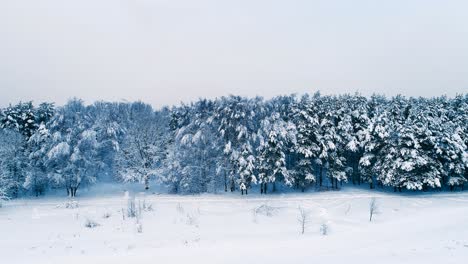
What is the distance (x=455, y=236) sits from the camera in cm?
2284

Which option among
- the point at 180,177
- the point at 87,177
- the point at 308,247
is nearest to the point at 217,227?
the point at 308,247

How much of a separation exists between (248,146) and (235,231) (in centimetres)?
1894

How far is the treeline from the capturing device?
150 ft

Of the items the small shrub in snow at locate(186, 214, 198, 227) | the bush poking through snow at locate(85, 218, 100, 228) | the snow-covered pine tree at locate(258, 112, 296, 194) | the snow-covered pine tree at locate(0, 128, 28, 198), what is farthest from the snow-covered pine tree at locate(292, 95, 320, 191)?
the snow-covered pine tree at locate(0, 128, 28, 198)

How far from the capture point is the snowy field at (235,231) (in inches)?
731

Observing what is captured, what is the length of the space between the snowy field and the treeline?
354cm

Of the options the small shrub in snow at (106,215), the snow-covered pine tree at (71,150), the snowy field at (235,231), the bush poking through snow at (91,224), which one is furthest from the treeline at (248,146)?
the bush poking through snow at (91,224)

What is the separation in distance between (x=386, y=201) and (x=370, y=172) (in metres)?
9.02

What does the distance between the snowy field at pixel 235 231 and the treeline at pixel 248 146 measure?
3545 mm

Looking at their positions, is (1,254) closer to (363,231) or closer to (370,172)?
(363,231)

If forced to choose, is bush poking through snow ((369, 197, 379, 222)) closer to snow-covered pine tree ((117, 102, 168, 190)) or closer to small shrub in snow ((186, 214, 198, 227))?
small shrub in snow ((186, 214, 198, 227))

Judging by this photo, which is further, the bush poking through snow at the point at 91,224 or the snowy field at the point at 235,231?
the bush poking through snow at the point at 91,224

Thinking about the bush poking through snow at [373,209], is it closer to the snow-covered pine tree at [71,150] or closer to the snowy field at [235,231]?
the snowy field at [235,231]

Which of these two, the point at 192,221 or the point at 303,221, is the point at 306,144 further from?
the point at 192,221
